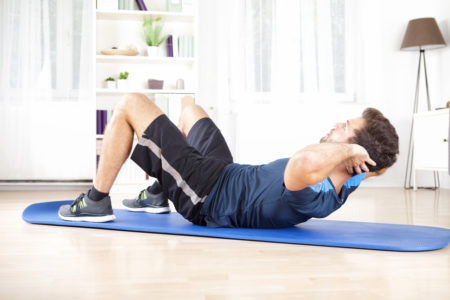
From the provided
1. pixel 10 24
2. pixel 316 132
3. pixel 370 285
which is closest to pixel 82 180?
pixel 10 24

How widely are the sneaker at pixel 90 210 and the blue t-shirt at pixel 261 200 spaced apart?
1.47ft

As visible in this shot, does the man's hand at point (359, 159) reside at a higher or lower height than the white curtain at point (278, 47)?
lower

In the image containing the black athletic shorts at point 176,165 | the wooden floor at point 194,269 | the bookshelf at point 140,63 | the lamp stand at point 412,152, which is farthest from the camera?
the lamp stand at point 412,152

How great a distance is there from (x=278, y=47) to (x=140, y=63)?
1.29 meters

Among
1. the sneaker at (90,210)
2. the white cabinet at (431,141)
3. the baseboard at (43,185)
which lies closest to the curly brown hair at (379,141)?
the sneaker at (90,210)

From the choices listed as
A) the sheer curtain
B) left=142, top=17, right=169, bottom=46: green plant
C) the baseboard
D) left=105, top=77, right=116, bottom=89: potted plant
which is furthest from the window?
the baseboard

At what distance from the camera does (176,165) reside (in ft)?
6.16

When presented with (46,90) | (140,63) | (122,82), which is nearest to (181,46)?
(140,63)

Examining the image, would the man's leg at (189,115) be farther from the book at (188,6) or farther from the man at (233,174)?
the book at (188,6)

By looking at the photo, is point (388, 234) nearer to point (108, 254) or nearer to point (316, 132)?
point (108, 254)

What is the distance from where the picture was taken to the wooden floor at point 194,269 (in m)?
1.20

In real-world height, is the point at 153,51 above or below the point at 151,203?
above

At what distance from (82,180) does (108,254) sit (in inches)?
112

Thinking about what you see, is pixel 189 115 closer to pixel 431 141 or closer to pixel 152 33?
pixel 152 33
